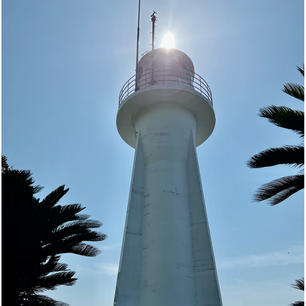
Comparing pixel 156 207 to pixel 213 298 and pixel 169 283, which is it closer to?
pixel 169 283

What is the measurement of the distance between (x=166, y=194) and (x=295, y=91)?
5999 millimetres

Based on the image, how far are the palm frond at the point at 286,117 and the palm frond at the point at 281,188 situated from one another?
3.65 ft

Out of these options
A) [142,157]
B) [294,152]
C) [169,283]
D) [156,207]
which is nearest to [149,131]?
[142,157]

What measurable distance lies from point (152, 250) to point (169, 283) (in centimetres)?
123

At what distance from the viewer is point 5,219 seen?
932 centimetres

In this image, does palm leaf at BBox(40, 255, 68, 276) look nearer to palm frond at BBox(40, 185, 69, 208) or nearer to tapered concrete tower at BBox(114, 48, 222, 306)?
palm frond at BBox(40, 185, 69, 208)

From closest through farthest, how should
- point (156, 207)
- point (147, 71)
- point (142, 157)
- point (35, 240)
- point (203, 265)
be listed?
point (35, 240)
point (203, 265)
point (156, 207)
point (142, 157)
point (147, 71)

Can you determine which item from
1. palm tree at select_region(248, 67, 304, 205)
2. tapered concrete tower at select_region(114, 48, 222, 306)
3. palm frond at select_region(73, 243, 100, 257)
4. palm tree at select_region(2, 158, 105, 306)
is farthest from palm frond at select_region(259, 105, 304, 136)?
palm frond at select_region(73, 243, 100, 257)

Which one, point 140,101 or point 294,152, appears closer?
point 294,152

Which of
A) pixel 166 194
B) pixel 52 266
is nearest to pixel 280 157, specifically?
pixel 166 194

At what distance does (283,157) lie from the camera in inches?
311

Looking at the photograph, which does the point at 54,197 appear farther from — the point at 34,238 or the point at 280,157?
the point at 280,157

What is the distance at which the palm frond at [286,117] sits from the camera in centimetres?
765

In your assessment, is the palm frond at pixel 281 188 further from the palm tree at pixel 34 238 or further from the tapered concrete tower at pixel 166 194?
the palm tree at pixel 34 238
